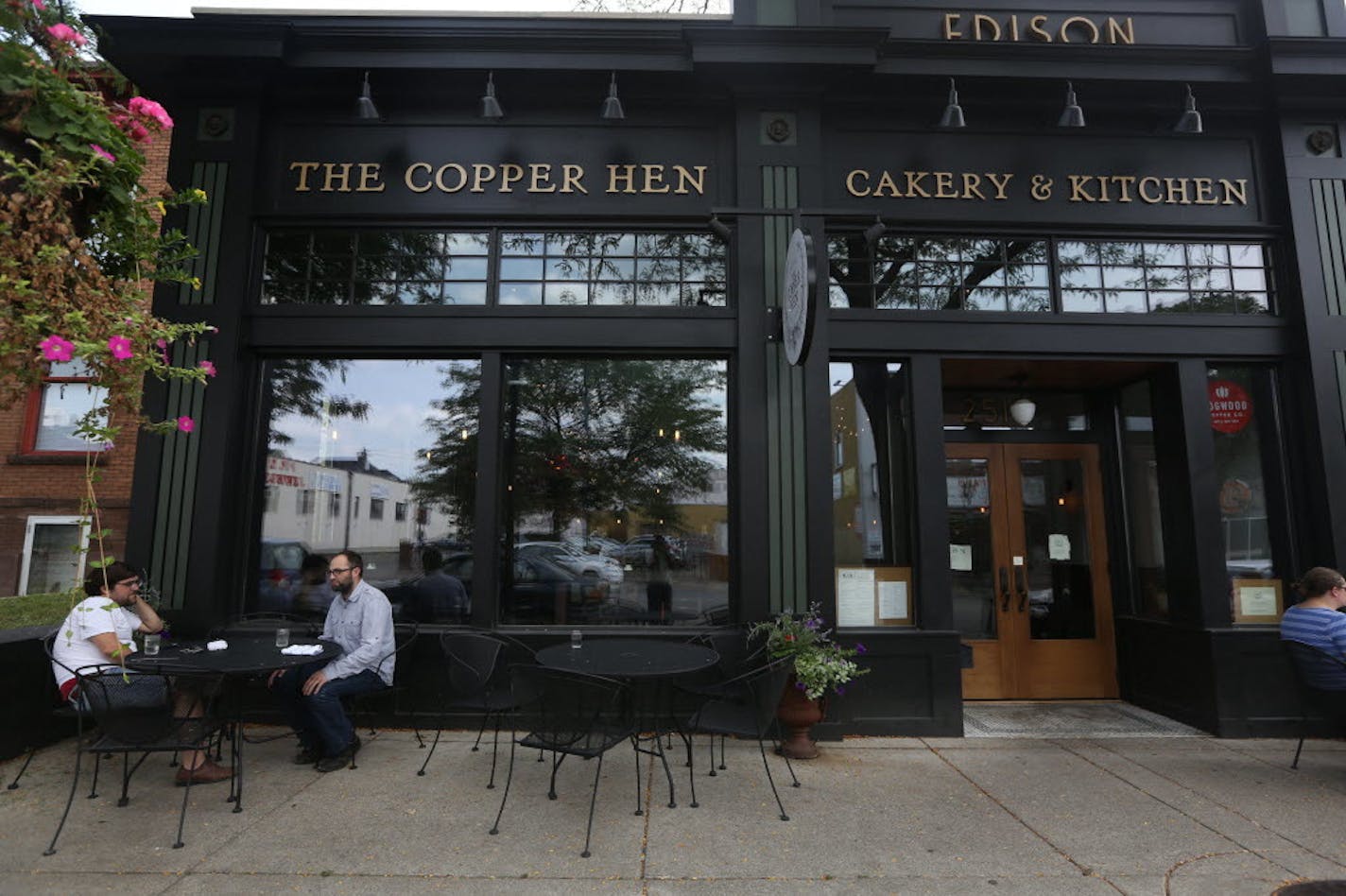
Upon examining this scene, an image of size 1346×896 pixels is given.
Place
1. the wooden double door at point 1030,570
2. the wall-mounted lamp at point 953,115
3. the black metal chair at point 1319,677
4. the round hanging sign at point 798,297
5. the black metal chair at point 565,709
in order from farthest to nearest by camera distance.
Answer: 1. the wooden double door at point 1030,570
2. the wall-mounted lamp at point 953,115
3. the round hanging sign at point 798,297
4. the black metal chair at point 1319,677
5. the black metal chair at point 565,709

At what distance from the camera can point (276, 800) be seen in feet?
14.3

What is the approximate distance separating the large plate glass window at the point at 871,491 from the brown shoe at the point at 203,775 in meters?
4.62

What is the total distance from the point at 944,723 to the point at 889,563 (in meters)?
1.35

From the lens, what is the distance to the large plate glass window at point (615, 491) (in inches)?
246

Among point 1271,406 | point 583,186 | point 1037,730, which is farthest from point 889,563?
point 583,186

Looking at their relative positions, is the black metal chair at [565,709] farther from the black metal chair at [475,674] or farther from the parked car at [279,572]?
the parked car at [279,572]

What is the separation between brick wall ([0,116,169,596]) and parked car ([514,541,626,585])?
6.25 meters

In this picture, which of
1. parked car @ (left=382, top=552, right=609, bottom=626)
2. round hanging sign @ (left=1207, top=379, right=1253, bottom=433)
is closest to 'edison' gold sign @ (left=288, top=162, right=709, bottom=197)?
parked car @ (left=382, top=552, right=609, bottom=626)

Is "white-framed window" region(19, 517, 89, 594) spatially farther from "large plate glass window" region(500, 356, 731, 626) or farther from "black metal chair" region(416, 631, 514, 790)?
"black metal chair" region(416, 631, 514, 790)

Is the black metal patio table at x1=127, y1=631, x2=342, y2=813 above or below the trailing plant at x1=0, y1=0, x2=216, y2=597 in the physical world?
below

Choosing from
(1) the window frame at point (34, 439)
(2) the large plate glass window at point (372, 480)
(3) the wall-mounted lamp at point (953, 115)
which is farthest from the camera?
(1) the window frame at point (34, 439)

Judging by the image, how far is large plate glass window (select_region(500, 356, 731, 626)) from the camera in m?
6.25

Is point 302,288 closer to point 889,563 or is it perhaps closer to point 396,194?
point 396,194

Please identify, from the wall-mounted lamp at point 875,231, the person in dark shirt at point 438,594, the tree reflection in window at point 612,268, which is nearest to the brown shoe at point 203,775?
the person in dark shirt at point 438,594
